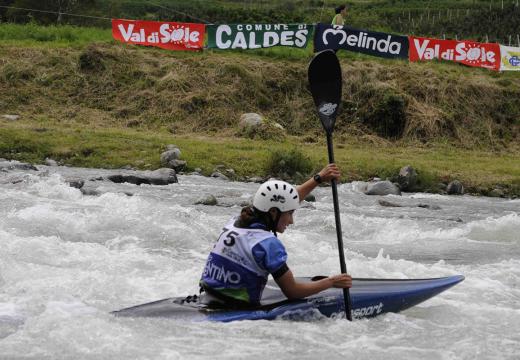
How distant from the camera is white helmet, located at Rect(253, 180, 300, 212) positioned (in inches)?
244

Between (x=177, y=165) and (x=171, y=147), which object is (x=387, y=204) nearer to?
(x=177, y=165)

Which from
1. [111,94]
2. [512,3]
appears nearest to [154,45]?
[111,94]

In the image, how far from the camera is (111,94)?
20.5 metres

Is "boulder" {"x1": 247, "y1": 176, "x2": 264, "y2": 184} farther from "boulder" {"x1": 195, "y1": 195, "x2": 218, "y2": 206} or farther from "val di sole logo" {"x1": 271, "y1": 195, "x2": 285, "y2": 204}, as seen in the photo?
"val di sole logo" {"x1": 271, "y1": 195, "x2": 285, "y2": 204}

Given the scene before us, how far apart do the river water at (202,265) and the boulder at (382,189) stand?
31 cm

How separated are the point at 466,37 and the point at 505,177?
20.2 m

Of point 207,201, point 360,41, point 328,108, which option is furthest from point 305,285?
point 360,41

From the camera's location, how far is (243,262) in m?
6.21

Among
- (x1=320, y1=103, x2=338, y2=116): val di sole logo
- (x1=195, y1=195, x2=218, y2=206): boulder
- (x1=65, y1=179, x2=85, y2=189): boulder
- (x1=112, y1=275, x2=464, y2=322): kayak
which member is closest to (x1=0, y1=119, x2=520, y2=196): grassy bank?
(x1=65, y1=179, x2=85, y2=189): boulder

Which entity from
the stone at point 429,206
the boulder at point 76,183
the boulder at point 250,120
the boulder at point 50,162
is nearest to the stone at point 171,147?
the boulder at point 50,162

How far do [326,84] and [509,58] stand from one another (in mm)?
17027

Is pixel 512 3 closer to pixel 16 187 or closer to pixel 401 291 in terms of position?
pixel 16 187

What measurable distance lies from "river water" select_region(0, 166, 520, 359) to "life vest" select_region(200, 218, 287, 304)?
0.26 m

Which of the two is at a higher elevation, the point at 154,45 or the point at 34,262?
the point at 154,45
